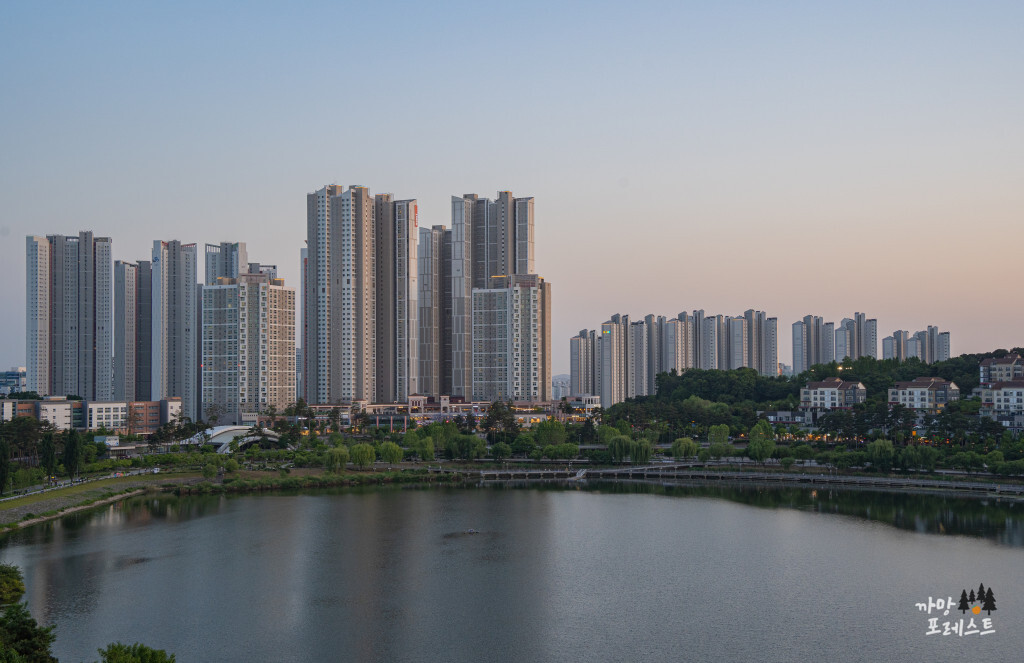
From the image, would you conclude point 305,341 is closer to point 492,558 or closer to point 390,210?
point 390,210

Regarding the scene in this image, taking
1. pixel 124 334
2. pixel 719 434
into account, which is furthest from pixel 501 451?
pixel 124 334

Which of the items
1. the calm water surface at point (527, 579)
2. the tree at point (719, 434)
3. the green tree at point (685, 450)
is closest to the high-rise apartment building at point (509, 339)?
the tree at point (719, 434)

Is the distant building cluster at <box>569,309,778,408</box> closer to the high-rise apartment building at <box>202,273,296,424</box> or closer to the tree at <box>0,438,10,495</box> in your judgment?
the high-rise apartment building at <box>202,273,296,424</box>

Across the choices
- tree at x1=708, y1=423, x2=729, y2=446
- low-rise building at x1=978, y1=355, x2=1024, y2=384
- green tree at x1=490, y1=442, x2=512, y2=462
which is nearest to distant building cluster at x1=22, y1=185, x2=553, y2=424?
green tree at x1=490, y1=442, x2=512, y2=462

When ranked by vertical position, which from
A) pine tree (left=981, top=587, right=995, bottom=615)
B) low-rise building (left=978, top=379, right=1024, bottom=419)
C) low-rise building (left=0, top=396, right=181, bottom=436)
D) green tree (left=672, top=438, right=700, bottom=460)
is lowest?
pine tree (left=981, top=587, right=995, bottom=615)

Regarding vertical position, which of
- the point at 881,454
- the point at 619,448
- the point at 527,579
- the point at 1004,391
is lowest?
the point at 527,579

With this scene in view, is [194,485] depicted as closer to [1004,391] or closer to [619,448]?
[619,448]

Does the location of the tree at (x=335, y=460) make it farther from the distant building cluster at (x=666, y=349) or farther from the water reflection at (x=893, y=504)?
the distant building cluster at (x=666, y=349)
